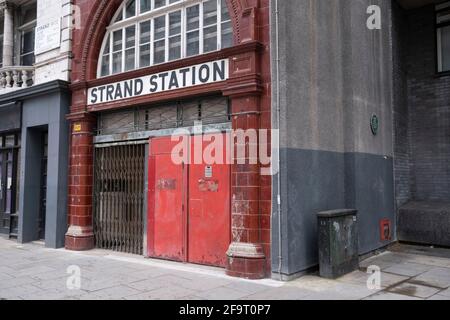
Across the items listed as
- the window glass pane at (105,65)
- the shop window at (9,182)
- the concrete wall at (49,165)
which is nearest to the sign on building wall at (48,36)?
the concrete wall at (49,165)

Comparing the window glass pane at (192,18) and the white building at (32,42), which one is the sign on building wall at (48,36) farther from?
the window glass pane at (192,18)

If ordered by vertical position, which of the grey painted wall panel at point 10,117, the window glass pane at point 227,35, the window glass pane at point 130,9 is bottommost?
the grey painted wall panel at point 10,117

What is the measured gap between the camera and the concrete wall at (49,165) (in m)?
10.9

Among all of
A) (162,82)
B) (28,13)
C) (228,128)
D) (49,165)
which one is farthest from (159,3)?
(28,13)

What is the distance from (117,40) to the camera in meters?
10.7

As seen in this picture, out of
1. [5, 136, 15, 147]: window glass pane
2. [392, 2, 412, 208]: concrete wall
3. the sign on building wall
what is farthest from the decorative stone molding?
[392, 2, 412, 208]: concrete wall

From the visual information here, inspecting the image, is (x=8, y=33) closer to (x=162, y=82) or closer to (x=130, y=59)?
(x=130, y=59)

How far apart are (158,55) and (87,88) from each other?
7.68 feet

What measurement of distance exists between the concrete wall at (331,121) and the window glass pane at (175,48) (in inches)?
99.0

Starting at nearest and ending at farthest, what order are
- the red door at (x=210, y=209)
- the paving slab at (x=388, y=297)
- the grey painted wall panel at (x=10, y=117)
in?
the paving slab at (x=388, y=297) → the red door at (x=210, y=209) → the grey painted wall panel at (x=10, y=117)

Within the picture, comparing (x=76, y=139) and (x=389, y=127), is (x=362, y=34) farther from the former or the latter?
(x=76, y=139)

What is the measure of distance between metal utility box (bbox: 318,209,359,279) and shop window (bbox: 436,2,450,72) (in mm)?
6030

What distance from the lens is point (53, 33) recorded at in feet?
38.5
